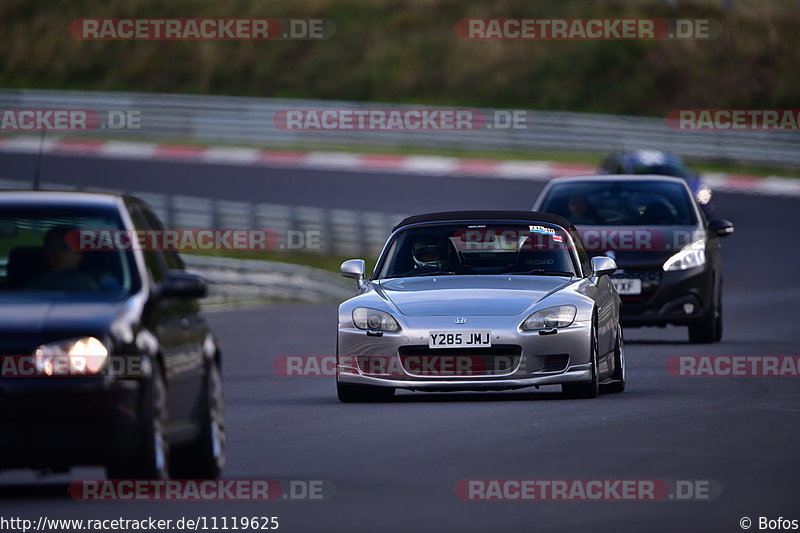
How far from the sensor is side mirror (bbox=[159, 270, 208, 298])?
8945 mm

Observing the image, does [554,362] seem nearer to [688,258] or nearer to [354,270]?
[354,270]

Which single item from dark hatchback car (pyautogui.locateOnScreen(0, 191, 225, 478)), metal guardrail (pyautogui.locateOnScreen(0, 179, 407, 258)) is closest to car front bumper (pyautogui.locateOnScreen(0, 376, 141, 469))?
dark hatchback car (pyautogui.locateOnScreen(0, 191, 225, 478))

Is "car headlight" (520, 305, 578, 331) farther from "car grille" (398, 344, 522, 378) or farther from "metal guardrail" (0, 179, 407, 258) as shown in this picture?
"metal guardrail" (0, 179, 407, 258)

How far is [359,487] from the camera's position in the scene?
9.16m

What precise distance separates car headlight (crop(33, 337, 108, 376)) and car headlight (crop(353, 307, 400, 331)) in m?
5.11

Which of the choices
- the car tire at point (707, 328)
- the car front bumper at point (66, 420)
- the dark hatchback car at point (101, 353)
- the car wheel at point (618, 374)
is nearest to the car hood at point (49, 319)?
the dark hatchback car at point (101, 353)

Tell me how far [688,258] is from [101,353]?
37.8 feet

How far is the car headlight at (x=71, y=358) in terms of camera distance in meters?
8.23

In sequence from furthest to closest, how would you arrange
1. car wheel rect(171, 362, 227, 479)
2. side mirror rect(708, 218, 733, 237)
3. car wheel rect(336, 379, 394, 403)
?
side mirror rect(708, 218, 733, 237) < car wheel rect(336, 379, 394, 403) < car wheel rect(171, 362, 227, 479)

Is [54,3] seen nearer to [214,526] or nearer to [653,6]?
[653,6]

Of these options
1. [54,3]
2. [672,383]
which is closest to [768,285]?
[672,383]

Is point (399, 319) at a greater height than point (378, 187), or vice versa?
point (378, 187)

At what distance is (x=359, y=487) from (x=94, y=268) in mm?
1590

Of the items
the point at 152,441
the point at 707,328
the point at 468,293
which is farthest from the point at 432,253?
the point at 152,441
